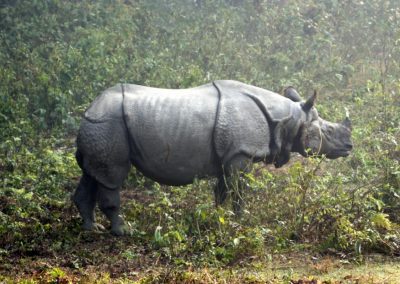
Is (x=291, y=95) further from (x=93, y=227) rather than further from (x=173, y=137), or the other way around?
(x=93, y=227)

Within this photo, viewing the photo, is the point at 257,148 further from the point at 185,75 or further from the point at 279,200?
the point at 185,75

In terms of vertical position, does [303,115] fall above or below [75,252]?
above

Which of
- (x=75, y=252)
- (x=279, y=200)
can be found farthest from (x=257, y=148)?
(x=75, y=252)

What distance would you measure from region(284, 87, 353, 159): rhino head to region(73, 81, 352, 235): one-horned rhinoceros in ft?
1.09

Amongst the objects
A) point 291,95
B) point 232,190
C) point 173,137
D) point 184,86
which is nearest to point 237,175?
point 232,190

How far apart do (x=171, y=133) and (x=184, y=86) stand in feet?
14.1

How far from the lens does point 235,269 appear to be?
25.0ft

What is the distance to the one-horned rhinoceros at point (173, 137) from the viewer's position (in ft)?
29.1

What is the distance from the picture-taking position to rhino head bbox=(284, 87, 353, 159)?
9.69 m

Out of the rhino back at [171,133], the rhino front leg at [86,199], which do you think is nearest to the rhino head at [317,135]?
the rhino back at [171,133]

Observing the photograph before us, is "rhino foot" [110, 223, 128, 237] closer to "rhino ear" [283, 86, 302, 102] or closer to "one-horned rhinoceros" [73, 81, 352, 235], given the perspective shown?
"one-horned rhinoceros" [73, 81, 352, 235]

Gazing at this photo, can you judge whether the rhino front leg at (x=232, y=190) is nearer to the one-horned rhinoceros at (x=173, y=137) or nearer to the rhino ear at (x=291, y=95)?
the one-horned rhinoceros at (x=173, y=137)

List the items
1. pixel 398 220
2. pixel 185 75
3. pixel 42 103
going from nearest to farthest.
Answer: pixel 398 220
pixel 42 103
pixel 185 75

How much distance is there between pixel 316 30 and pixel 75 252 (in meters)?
9.45
